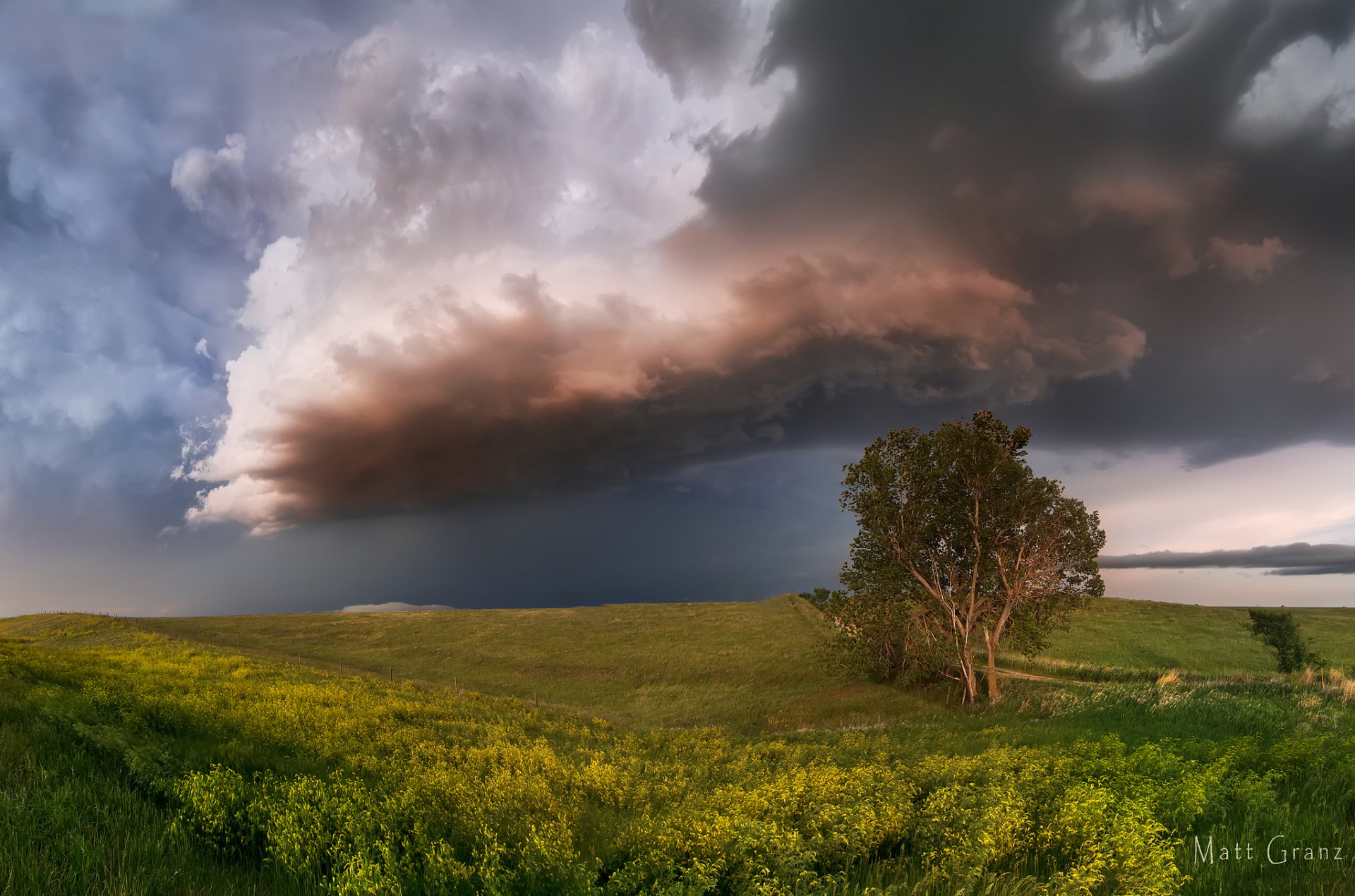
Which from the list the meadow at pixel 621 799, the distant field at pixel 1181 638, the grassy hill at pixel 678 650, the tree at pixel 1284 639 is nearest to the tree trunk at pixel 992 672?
the grassy hill at pixel 678 650

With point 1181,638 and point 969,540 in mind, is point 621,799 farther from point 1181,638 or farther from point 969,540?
point 1181,638

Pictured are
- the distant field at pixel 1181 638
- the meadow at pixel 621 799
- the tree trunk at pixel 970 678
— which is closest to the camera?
the meadow at pixel 621 799

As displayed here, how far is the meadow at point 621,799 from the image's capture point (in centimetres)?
601


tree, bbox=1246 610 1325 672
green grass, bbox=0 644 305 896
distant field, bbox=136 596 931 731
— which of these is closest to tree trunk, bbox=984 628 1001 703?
distant field, bbox=136 596 931 731

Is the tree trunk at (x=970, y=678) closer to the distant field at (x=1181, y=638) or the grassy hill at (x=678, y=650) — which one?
the grassy hill at (x=678, y=650)

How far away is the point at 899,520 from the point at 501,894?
3077 centimetres

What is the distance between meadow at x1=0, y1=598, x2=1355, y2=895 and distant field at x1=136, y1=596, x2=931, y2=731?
54.7 ft

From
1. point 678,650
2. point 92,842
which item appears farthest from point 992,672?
point 678,650

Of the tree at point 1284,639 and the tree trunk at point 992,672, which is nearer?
the tree trunk at point 992,672

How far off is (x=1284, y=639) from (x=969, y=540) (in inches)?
1383

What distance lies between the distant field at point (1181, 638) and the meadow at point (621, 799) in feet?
109

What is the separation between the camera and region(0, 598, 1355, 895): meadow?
19.7ft

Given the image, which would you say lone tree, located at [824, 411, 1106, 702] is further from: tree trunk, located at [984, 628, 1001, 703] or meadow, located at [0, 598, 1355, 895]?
meadow, located at [0, 598, 1355, 895]

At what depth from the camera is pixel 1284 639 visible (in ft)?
154
